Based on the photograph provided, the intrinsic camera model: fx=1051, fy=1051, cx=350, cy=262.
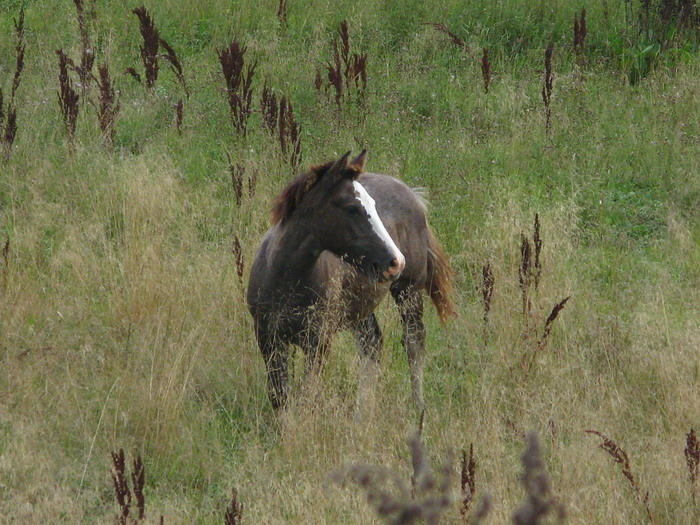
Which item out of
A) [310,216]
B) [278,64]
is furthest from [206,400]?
[278,64]

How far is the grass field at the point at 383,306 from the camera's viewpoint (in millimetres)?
5164

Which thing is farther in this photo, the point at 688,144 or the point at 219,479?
the point at 688,144

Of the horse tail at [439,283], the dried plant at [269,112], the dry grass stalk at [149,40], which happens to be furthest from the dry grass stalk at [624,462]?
the dry grass stalk at [149,40]

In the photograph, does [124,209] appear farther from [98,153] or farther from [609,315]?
[609,315]

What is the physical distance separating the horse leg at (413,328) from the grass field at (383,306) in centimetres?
13

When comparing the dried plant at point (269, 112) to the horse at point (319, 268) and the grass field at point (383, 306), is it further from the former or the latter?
the horse at point (319, 268)

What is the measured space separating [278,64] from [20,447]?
5.94m

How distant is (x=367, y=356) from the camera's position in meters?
6.28

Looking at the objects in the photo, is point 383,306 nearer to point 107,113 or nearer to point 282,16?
point 107,113

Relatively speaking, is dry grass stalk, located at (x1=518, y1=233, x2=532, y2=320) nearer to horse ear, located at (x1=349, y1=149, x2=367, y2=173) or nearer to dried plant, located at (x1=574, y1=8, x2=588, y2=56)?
horse ear, located at (x1=349, y1=149, x2=367, y2=173)

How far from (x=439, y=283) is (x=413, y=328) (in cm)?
46

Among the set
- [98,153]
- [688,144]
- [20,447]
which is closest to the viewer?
[20,447]

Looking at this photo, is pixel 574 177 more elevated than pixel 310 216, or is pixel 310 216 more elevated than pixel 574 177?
pixel 310 216

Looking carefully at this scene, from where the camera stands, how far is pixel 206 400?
5984mm
